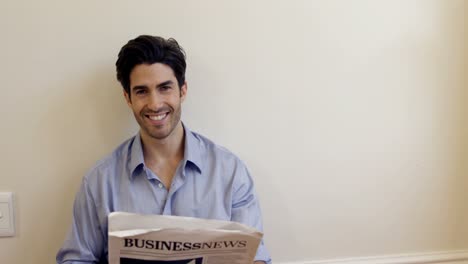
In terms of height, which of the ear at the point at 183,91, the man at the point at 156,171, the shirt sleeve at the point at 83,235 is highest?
the ear at the point at 183,91

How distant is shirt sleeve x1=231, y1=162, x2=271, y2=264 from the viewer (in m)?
1.08

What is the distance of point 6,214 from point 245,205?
0.59 meters

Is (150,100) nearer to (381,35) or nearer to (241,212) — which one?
(241,212)

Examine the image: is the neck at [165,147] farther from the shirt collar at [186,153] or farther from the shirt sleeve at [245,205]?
the shirt sleeve at [245,205]

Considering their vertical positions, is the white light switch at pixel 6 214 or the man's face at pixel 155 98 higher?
the man's face at pixel 155 98

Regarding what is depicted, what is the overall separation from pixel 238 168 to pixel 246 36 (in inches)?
13.1

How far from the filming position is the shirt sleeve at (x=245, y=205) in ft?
3.55

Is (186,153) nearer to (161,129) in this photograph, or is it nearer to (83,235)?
(161,129)

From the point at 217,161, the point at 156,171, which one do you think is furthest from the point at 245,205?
the point at 156,171

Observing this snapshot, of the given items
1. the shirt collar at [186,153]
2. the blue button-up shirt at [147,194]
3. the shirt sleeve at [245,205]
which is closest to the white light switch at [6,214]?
the blue button-up shirt at [147,194]

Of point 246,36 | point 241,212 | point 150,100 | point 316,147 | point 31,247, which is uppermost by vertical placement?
point 246,36

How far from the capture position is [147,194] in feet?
3.43

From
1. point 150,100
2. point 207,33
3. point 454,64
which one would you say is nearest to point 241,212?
point 150,100

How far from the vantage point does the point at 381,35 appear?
120 centimetres
